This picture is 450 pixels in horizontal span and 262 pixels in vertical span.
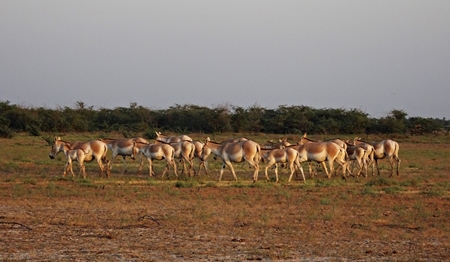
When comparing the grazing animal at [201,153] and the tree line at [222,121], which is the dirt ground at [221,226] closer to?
the grazing animal at [201,153]

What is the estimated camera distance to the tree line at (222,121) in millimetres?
60250

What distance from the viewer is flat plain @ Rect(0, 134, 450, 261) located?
11.2m

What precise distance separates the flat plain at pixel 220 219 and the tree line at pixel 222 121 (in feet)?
115

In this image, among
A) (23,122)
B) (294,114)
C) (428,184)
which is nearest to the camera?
(428,184)

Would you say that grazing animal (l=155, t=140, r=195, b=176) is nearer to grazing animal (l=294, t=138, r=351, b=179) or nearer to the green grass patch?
grazing animal (l=294, t=138, r=351, b=179)

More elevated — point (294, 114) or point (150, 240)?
point (294, 114)

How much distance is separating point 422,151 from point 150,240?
114ft

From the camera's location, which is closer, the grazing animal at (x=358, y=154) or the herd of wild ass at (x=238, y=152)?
the herd of wild ass at (x=238, y=152)

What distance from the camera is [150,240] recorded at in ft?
40.2

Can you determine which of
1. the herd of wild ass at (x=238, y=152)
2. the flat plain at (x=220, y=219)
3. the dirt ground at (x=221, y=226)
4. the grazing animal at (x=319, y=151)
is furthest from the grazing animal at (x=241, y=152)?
the dirt ground at (x=221, y=226)

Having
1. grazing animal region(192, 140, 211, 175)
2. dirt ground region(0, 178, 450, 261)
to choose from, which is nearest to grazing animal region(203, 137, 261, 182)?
grazing animal region(192, 140, 211, 175)

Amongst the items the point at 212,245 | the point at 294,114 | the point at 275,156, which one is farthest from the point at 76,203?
the point at 294,114

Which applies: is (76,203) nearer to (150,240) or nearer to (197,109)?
(150,240)

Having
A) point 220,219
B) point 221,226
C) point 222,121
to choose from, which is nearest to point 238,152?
point 220,219
